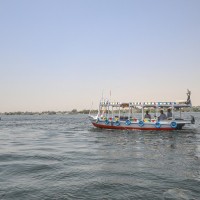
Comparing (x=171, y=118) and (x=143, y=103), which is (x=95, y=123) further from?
(x=171, y=118)

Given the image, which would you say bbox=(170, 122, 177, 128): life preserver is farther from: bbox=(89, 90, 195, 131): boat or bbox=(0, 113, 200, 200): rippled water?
bbox=(0, 113, 200, 200): rippled water

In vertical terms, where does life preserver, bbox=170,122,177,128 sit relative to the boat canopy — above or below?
below

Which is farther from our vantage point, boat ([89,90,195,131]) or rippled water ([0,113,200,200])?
boat ([89,90,195,131])

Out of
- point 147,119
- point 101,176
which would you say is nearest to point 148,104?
point 147,119

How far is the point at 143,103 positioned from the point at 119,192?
25.4 m

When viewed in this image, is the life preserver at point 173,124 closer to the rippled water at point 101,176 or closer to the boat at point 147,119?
the boat at point 147,119

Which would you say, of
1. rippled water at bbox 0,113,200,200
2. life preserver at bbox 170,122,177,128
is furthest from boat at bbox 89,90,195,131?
rippled water at bbox 0,113,200,200

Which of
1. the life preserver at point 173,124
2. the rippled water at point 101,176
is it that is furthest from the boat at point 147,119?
the rippled water at point 101,176

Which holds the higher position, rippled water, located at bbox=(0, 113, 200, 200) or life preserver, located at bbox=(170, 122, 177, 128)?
life preserver, located at bbox=(170, 122, 177, 128)

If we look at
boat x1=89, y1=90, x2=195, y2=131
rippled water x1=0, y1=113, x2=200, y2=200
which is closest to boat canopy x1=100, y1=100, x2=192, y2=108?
boat x1=89, y1=90, x2=195, y2=131

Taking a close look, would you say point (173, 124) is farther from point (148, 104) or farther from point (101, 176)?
point (101, 176)

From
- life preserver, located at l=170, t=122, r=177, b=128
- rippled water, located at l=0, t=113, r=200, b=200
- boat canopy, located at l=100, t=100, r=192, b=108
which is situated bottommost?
rippled water, located at l=0, t=113, r=200, b=200

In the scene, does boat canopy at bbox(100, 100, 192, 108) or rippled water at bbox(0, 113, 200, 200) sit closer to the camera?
rippled water at bbox(0, 113, 200, 200)

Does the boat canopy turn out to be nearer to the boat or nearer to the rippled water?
the boat
